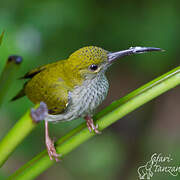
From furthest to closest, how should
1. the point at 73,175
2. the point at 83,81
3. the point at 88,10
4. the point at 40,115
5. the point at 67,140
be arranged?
1. the point at 73,175
2. the point at 88,10
3. the point at 83,81
4. the point at 67,140
5. the point at 40,115

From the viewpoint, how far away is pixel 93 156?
3254 millimetres

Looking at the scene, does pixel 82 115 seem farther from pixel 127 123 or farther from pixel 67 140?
pixel 127 123

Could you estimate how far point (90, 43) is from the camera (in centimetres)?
314

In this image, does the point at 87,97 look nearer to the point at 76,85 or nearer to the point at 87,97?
the point at 87,97

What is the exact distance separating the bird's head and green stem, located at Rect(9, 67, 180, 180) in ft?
2.13

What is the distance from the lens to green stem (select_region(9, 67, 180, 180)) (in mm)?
1067

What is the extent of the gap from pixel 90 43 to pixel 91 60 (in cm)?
135

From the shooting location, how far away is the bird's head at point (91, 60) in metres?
1.79

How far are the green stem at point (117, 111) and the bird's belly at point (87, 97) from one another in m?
0.72

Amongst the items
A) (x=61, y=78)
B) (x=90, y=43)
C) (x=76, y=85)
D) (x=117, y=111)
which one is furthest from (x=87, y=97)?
(x=90, y=43)

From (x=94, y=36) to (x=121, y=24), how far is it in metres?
0.33

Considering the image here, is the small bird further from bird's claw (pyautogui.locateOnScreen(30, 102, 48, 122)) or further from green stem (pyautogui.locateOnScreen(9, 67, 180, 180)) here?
bird's claw (pyautogui.locateOnScreen(30, 102, 48, 122))

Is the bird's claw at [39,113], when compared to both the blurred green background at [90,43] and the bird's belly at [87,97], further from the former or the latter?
the blurred green background at [90,43]

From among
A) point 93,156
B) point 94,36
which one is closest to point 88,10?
point 94,36
